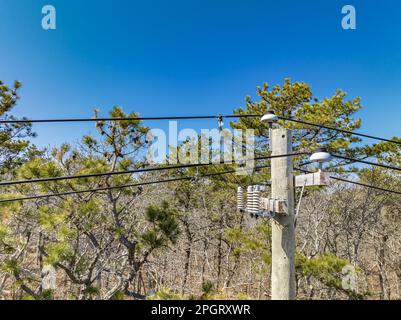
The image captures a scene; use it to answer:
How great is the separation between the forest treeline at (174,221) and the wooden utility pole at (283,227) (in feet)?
2.97

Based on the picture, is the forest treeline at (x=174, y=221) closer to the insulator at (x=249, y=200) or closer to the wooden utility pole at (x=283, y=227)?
the insulator at (x=249, y=200)

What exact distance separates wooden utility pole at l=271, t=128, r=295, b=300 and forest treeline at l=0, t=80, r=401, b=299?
91 centimetres

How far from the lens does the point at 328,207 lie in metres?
7.85

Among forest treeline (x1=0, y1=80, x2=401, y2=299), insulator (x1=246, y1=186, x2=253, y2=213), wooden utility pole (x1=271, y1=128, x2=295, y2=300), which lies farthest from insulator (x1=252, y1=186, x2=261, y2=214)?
forest treeline (x1=0, y1=80, x2=401, y2=299)

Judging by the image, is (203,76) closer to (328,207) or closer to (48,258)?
(328,207)

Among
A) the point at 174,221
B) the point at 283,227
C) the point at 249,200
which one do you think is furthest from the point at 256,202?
the point at 174,221

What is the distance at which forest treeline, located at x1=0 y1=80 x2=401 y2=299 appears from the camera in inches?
124

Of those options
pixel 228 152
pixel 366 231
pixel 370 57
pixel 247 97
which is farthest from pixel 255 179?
pixel 370 57

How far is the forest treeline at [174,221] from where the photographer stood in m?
3.14

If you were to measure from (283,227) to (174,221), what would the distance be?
186 centimetres

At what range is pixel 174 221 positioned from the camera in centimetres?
343

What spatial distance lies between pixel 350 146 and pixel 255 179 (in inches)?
93.8

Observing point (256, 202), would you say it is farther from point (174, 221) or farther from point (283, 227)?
point (174, 221)

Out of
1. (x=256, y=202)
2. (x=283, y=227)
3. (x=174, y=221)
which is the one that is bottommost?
(x=174, y=221)
